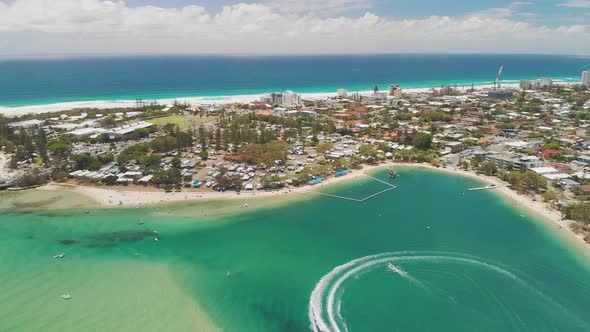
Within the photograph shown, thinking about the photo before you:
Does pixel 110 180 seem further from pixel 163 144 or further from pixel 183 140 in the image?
pixel 183 140

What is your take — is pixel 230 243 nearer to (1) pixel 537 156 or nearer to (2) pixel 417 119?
(1) pixel 537 156

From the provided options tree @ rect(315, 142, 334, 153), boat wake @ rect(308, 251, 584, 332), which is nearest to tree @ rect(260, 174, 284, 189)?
tree @ rect(315, 142, 334, 153)

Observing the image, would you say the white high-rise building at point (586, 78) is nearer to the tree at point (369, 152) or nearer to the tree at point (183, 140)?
the tree at point (369, 152)

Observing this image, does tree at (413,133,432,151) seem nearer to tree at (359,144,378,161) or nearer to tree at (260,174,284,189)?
tree at (359,144,378,161)

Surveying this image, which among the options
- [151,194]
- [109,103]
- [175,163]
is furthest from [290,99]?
[151,194]

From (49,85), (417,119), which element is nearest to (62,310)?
(417,119)

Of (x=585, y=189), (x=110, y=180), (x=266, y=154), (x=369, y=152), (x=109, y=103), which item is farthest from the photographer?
(x=109, y=103)
